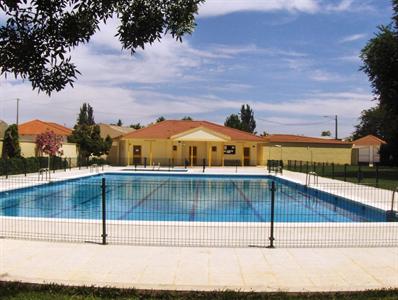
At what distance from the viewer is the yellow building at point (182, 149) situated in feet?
146

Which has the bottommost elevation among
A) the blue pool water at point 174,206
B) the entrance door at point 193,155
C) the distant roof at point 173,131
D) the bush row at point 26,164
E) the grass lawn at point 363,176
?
the blue pool water at point 174,206

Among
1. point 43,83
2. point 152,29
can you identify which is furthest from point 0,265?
point 152,29

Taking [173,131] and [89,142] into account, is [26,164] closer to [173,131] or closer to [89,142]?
[89,142]

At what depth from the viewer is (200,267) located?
761 centimetres

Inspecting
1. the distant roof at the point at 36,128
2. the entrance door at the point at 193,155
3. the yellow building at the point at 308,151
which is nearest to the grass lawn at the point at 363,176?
the yellow building at the point at 308,151

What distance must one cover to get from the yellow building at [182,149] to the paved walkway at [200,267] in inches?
1378

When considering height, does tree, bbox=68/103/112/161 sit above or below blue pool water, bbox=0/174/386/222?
above

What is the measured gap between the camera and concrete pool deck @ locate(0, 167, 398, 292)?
22.2 ft

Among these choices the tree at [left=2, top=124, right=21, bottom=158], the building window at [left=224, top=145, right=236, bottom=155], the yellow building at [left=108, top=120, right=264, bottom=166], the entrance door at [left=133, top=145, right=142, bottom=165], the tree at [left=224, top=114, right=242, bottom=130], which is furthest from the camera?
the tree at [left=224, top=114, right=242, bottom=130]

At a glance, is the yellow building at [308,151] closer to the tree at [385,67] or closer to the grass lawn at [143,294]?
the tree at [385,67]

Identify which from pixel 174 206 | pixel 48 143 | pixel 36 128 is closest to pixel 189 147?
pixel 48 143

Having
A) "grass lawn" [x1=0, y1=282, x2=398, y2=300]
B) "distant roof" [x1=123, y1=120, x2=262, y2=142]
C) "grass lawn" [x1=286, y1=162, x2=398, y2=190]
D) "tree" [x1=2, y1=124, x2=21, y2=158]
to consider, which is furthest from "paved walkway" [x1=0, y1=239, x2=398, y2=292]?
"distant roof" [x1=123, y1=120, x2=262, y2=142]

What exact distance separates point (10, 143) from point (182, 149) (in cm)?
1818

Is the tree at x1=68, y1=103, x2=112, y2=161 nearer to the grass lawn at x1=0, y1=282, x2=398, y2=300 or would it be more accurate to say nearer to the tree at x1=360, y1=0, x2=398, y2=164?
the tree at x1=360, y1=0, x2=398, y2=164
